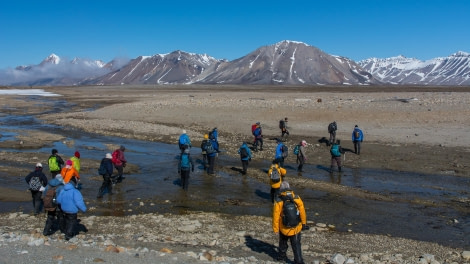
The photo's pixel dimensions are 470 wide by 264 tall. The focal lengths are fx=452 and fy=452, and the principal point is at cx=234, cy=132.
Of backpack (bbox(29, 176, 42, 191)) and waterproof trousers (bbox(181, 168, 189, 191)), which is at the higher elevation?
backpack (bbox(29, 176, 42, 191))

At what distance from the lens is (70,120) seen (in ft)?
141

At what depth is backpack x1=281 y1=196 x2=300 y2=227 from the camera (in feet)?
30.1

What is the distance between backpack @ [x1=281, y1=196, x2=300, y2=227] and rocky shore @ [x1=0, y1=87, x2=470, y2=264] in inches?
52.9

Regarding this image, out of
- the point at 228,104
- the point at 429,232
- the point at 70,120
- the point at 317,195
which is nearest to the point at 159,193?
the point at 317,195

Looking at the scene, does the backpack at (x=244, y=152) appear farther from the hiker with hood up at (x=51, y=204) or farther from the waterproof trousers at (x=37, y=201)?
the hiker with hood up at (x=51, y=204)

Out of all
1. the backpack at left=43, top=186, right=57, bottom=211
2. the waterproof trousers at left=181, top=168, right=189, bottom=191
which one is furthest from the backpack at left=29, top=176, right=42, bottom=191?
the waterproof trousers at left=181, top=168, right=189, bottom=191

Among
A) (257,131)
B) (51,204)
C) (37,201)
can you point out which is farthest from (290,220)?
(257,131)

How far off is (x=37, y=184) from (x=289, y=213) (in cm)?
823

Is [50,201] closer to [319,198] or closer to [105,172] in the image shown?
[105,172]

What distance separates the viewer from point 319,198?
16.1m

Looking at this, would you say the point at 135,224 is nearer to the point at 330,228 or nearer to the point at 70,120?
the point at 330,228

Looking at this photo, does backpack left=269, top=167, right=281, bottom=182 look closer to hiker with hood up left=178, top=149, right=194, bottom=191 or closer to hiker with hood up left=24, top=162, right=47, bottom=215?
hiker with hood up left=178, top=149, right=194, bottom=191

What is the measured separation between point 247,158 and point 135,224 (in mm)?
7420

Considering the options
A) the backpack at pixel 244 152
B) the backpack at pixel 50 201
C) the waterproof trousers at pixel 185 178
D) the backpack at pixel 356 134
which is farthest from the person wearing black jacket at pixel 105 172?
the backpack at pixel 356 134
